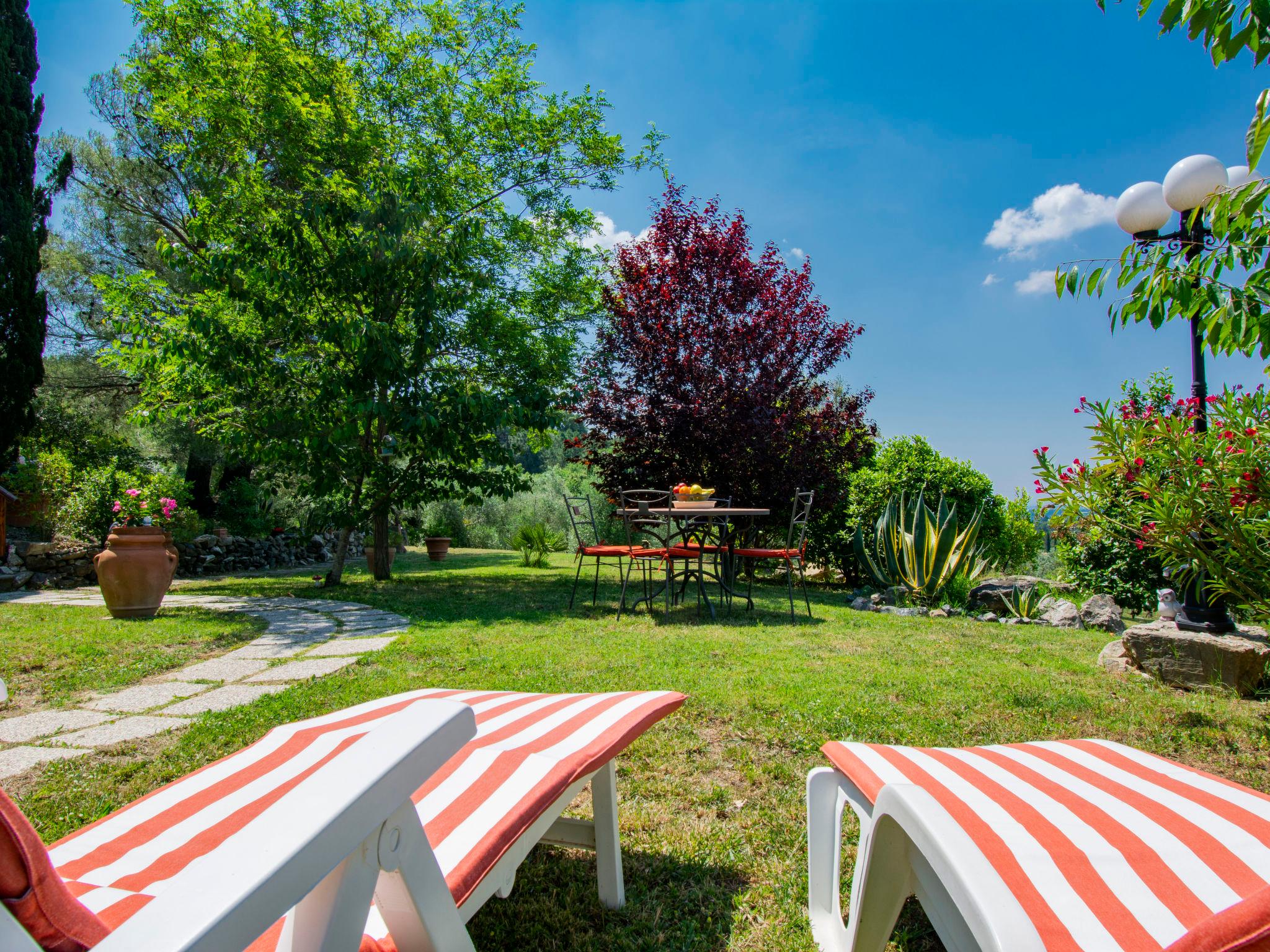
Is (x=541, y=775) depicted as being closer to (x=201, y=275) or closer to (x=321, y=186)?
(x=201, y=275)

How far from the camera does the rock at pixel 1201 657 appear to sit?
3.61 m

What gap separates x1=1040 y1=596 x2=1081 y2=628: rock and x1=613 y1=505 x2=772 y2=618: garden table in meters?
2.69

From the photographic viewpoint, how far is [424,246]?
316 inches

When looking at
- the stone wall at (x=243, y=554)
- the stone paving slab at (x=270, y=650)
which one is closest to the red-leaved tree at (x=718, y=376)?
the stone wall at (x=243, y=554)

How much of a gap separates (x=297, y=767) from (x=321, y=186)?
9.32m

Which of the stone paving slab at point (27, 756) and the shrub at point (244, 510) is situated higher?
the shrub at point (244, 510)

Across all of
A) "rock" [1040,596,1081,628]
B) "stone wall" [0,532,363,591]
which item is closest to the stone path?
"stone wall" [0,532,363,591]

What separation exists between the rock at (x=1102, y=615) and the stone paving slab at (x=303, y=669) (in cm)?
607

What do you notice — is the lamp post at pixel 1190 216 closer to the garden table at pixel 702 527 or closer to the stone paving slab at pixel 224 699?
the garden table at pixel 702 527

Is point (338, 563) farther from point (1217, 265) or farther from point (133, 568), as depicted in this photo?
point (1217, 265)

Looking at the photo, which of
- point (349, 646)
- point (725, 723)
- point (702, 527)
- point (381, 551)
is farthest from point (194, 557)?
point (725, 723)

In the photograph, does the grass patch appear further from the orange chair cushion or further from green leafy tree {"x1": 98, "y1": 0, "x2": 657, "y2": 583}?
the orange chair cushion

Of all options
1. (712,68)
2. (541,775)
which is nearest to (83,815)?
(541,775)

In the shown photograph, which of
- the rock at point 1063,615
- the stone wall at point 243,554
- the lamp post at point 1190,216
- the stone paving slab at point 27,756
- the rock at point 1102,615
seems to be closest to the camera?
the stone paving slab at point 27,756
